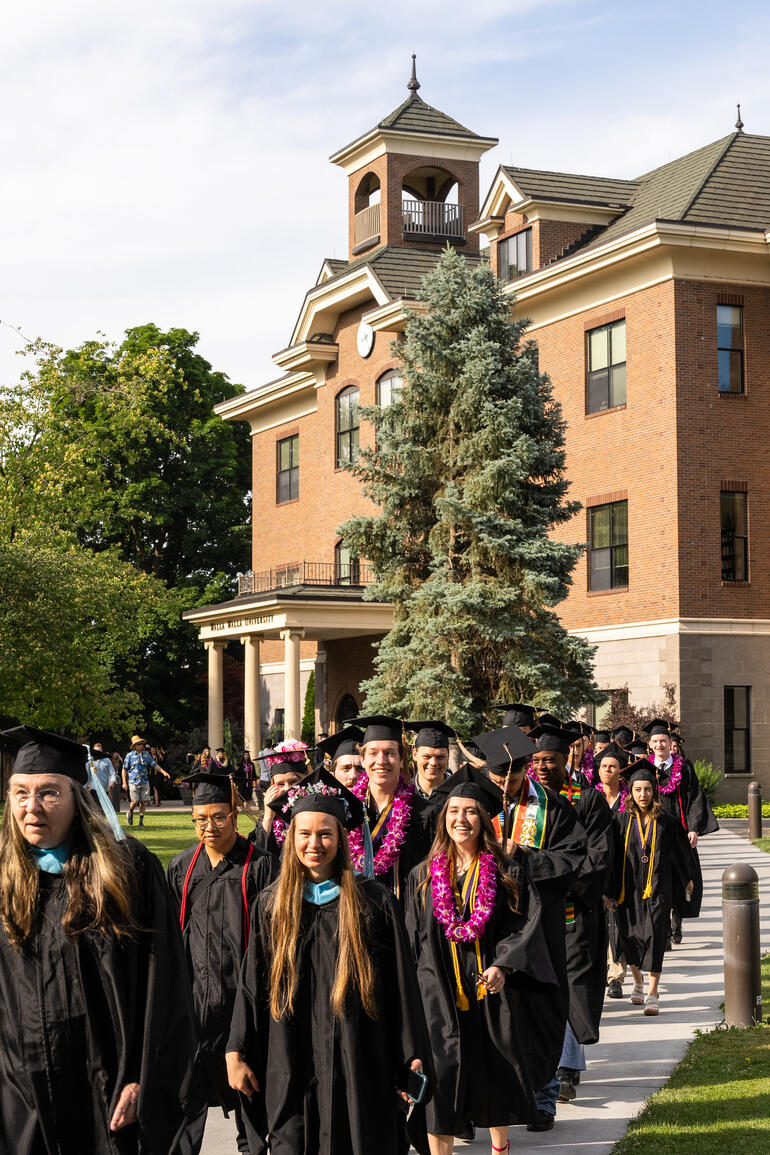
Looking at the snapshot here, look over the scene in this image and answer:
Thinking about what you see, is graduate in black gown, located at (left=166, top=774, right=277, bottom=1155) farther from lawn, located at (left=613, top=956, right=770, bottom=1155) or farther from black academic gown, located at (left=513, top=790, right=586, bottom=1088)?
lawn, located at (left=613, top=956, right=770, bottom=1155)

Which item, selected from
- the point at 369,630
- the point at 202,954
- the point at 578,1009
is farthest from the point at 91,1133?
the point at 369,630

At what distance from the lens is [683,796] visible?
48.3 feet

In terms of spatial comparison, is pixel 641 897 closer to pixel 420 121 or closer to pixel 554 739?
pixel 554 739

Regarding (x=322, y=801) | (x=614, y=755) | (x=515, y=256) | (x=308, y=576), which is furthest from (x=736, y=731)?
(x=322, y=801)

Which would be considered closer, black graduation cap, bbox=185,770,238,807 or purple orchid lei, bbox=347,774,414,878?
black graduation cap, bbox=185,770,238,807

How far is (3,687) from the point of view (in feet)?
82.3

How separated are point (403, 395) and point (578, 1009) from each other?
61.0 ft

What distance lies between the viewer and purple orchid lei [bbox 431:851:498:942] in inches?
280

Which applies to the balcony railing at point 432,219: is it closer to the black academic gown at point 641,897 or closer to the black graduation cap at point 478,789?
the black academic gown at point 641,897

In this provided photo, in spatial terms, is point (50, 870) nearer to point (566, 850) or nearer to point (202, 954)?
point (202, 954)

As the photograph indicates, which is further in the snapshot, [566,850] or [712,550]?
[712,550]

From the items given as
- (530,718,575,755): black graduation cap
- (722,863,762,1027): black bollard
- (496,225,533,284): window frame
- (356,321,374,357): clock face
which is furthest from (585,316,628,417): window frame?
(530,718,575,755): black graduation cap

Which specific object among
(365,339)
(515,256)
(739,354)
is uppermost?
(515,256)

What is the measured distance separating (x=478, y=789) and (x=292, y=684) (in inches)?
1185
